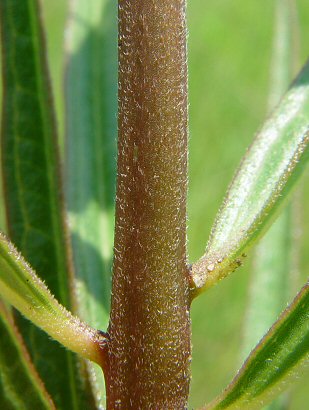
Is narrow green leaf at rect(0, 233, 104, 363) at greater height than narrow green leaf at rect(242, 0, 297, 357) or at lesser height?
greater

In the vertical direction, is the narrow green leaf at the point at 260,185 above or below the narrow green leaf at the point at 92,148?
above

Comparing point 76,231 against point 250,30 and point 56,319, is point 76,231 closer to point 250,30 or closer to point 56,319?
point 56,319

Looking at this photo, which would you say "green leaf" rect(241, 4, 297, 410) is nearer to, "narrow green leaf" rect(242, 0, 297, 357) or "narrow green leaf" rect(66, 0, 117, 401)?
"narrow green leaf" rect(242, 0, 297, 357)

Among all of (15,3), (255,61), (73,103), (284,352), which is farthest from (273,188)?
(255,61)

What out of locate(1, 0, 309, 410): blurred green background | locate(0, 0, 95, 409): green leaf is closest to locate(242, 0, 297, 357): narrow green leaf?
locate(0, 0, 95, 409): green leaf

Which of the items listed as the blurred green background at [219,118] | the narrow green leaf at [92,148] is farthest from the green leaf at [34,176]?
the blurred green background at [219,118]

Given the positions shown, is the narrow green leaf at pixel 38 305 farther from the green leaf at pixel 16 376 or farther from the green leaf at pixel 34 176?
the green leaf at pixel 34 176
